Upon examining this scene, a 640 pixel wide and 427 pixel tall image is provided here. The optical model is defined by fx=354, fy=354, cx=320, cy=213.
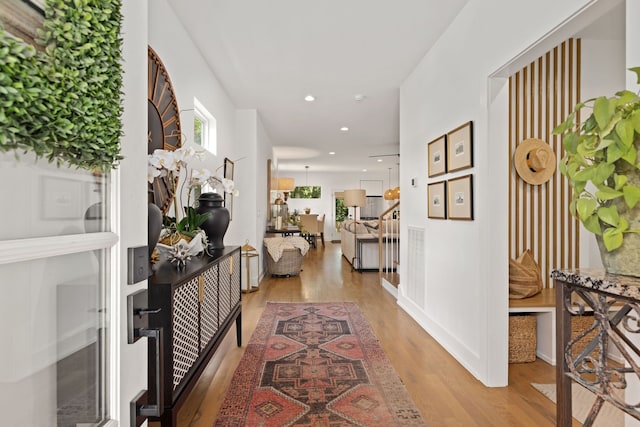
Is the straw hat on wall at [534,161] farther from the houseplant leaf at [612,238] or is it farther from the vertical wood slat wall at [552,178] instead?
the houseplant leaf at [612,238]

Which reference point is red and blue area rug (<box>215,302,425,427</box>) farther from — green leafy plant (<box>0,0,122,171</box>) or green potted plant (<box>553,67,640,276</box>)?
green leafy plant (<box>0,0,122,171</box>)

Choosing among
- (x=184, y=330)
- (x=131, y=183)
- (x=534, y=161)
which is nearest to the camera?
(x=131, y=183)

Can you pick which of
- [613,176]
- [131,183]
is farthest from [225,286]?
[613,176]

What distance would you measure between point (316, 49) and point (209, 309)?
2547 mm

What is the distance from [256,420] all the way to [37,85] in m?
1.98

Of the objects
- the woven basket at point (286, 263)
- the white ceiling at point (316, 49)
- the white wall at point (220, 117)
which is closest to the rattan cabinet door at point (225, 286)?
the white wall at point (220, 117)

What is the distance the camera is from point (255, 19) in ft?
9.33

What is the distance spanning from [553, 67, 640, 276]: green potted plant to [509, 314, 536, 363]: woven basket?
1784 mm

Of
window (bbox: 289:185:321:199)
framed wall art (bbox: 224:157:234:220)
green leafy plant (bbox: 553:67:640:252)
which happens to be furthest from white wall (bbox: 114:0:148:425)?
window (bbox: 289:185:321:199)

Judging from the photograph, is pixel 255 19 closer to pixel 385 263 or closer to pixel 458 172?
pixel 458 172

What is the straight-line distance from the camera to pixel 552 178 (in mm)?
3170

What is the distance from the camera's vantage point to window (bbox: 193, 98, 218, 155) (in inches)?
143

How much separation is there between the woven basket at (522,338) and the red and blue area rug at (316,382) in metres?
0.96

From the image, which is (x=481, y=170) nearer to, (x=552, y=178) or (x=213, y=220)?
(x=552, y=178)
